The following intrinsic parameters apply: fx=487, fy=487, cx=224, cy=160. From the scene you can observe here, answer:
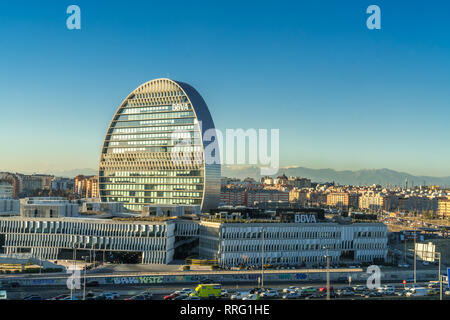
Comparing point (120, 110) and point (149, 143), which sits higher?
point (120, 110)

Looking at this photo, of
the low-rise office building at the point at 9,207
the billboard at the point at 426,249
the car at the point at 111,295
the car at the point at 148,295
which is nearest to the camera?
the car at the point at 111,295

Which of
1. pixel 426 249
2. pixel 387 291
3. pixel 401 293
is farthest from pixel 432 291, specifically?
pixel 426 249

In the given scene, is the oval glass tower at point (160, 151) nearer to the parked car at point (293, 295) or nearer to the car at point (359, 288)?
the car at point (359, 288)

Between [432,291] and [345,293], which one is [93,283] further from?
[432,291]

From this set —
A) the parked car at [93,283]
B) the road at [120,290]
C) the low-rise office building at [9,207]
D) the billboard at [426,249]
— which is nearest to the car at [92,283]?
the parked car at [93,283]

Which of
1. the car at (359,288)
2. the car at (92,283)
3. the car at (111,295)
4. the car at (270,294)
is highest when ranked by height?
the car at (111,295)

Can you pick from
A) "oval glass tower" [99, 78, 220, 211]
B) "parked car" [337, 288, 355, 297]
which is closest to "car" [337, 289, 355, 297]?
"parked car" [337, 288, 355, 297]
